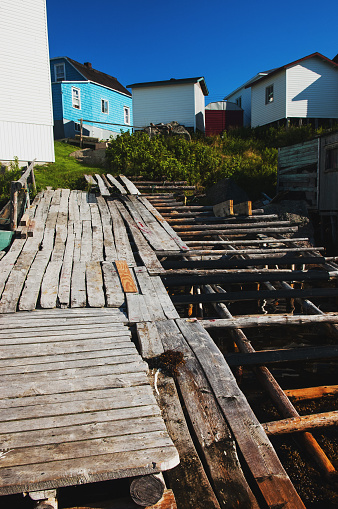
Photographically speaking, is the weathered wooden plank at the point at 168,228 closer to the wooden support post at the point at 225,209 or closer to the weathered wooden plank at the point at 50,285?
the wooden support post at the point at 225,209

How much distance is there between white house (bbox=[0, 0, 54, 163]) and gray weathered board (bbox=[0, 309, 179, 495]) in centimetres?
1555

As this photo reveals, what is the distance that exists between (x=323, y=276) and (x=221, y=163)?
1213 centimetres

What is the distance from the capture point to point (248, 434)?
275 centimetres

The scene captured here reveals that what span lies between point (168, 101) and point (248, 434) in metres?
28.4

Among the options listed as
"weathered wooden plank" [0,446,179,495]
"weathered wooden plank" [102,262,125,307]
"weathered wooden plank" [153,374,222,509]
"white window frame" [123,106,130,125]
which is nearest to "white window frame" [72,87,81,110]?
"white window frame" [123,106,130,125]

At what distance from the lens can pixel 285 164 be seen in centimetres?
1514

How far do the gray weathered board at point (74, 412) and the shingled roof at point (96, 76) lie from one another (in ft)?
96.8

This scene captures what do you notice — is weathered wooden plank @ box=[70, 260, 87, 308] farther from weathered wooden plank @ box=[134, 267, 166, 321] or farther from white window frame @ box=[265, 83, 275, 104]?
white window frame @ box=[265, 83, 275, 104]

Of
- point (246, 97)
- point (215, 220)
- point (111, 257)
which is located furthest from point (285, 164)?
point (246, 97)

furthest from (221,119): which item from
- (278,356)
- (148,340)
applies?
(148,340)

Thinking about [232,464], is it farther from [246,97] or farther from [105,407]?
[246,97]

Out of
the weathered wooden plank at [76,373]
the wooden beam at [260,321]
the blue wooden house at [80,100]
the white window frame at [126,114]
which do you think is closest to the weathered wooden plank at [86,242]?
the wooden beam at [260,321]

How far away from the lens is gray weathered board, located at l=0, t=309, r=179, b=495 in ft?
7.15

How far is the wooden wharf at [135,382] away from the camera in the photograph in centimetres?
231
